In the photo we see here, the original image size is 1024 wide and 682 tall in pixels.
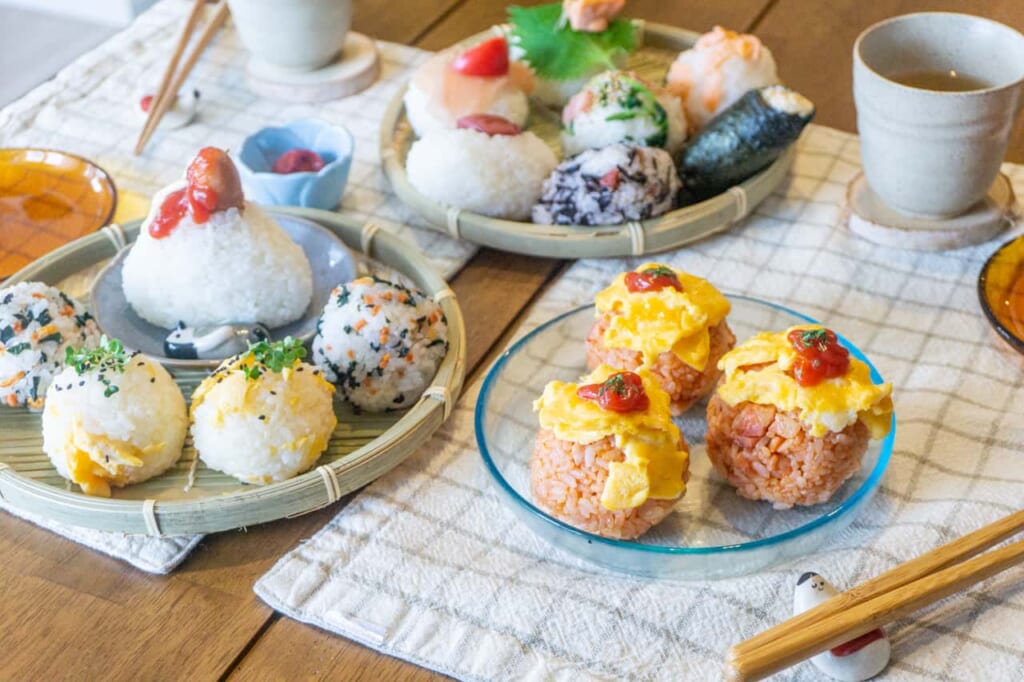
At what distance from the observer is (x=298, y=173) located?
1.50 meters

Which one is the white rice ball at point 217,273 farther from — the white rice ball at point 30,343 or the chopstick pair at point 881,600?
the chopstick pair at point 881,600

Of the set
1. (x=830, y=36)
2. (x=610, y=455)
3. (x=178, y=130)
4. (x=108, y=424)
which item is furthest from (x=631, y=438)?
(x=830, y=36)

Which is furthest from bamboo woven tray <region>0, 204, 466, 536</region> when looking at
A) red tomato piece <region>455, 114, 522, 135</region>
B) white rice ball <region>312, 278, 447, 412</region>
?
red tomato piece <region>455, 114, 522, 135</region>

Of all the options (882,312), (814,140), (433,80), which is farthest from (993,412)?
(433,80)

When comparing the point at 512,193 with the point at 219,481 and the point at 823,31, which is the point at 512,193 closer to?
the point at 219,481

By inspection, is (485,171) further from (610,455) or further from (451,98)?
(610,455)

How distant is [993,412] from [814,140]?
61cm

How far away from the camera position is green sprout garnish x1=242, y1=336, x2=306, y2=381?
42.3 inches

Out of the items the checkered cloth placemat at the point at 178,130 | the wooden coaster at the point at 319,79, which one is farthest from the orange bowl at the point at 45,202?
the wooden coaster at the point at 319,79

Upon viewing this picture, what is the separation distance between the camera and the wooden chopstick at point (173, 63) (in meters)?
1.74

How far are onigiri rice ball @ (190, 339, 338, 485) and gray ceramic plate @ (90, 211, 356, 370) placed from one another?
0.15 m

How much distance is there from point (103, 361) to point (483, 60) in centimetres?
75

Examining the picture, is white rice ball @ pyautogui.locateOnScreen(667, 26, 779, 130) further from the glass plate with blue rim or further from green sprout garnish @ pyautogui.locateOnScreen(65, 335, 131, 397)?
green sprout garnish @ pyautogui.locateOnScreen(65, 335, 131, 397)

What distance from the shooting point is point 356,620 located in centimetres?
100
